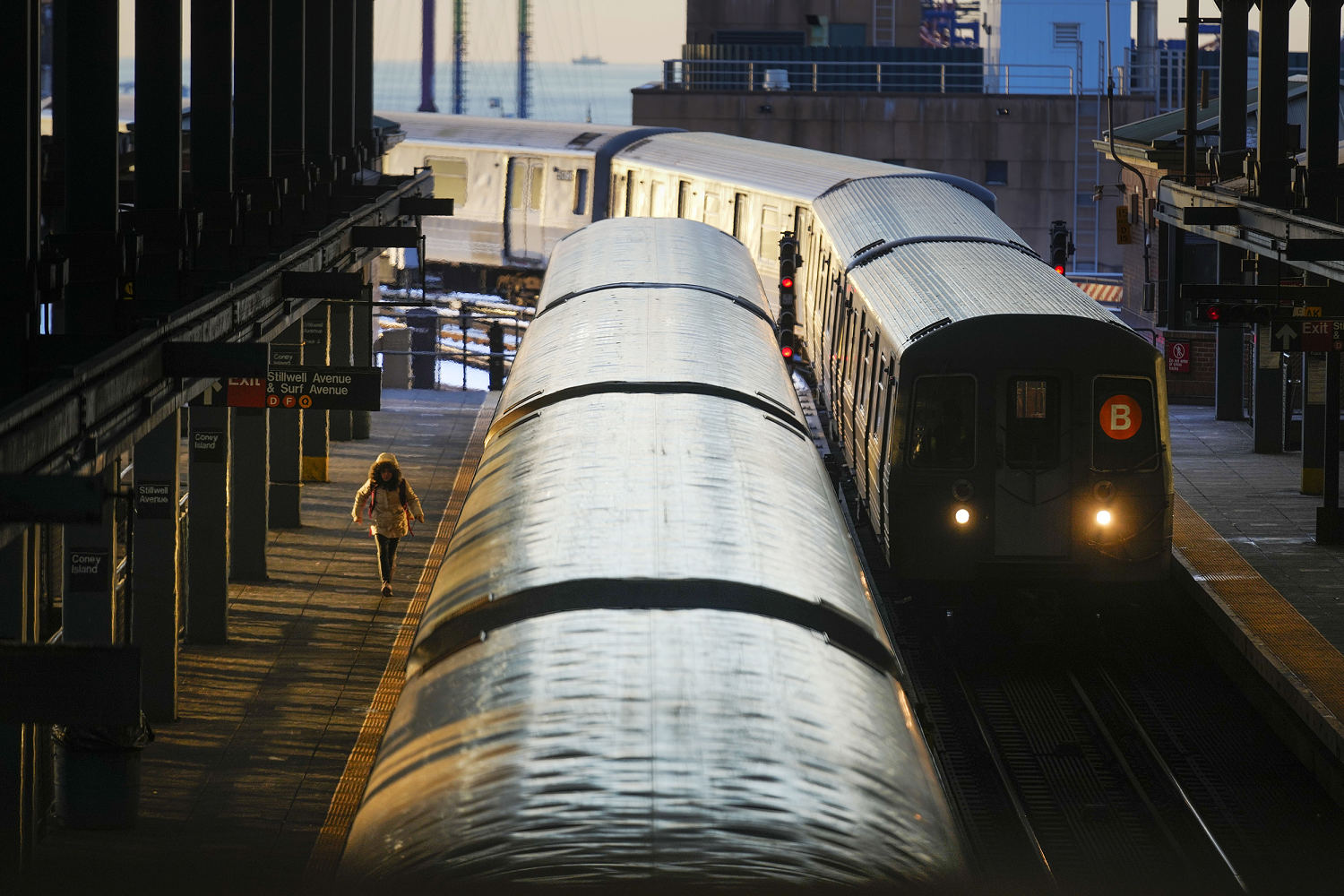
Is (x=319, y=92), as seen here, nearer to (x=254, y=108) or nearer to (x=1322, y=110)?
(x=254, y=108)

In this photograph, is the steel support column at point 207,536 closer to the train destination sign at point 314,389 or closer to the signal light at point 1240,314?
the train destination sign at point 314,389

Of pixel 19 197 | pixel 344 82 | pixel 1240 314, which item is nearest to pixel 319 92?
pixel 344 82

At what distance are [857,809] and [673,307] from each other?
27.0 ft

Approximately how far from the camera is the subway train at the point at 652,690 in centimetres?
498

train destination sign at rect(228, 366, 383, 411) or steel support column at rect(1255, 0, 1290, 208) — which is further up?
steel support column at rect(1255, 0, 1290, 208)

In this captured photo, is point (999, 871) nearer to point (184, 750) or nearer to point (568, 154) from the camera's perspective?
point (184, 750)

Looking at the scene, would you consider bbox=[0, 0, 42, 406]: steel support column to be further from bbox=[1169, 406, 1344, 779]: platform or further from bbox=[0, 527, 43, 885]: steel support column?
bbox=[1169, 406, 1344, 779]: platform

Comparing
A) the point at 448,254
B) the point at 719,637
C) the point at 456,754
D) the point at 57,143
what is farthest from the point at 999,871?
the point at 448,254

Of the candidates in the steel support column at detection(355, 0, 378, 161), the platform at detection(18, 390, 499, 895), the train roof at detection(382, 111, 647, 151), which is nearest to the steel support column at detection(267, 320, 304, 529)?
the platform at detection(18, 390, 499, 895)

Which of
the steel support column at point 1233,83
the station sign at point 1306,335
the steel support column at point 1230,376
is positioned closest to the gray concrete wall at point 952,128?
the steel support column at point 1230,376

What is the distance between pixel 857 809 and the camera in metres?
5.26

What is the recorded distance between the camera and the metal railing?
4706 centimetres

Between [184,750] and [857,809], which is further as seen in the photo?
[184,750]

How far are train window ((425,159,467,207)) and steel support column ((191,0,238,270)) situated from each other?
61.4 feet
